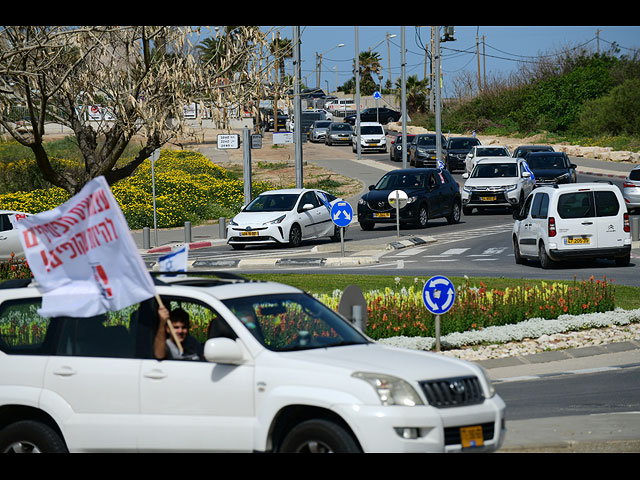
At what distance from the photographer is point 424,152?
56969mm

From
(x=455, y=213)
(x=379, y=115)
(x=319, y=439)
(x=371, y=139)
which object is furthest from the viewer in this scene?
(x=379, y=115)

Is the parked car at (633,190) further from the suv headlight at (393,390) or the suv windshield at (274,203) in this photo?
the suv headlight at (393,390)

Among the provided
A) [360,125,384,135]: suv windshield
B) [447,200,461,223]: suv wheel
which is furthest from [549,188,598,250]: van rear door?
[360,125,384,135]: suv windshield

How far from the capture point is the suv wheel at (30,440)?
7.62 m

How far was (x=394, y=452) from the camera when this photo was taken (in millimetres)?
6789

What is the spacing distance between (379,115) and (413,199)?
67404mm

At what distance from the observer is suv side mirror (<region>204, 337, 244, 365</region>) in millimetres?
7191

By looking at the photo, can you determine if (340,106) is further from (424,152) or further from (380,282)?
(380,282)

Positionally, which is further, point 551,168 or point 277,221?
point 551,168

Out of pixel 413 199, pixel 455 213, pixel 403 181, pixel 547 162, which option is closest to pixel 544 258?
pixel 413 199

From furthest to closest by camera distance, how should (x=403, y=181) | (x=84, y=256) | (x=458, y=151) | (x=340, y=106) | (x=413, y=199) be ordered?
1. (x=340, y=106)
2. (x=458, y=151)
3. (x=403, y=181)
4. (x=413, y=199)
5. (x=84, y=256)

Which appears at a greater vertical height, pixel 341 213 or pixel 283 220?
pixel 341 213

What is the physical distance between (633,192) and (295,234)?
42.4 feet

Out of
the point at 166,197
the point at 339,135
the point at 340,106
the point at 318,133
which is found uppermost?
the point at 340,106
